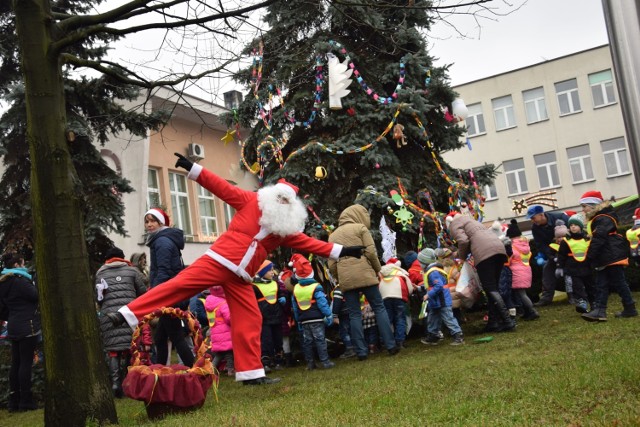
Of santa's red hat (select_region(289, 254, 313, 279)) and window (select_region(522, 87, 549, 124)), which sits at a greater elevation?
window (select_region(522, 87, 549, 124))

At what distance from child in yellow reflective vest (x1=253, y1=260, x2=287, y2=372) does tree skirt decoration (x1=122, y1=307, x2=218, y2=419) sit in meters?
4.01

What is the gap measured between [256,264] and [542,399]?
131 inches

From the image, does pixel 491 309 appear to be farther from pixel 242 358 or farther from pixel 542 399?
pixel 542 399

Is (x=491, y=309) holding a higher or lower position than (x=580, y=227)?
lower

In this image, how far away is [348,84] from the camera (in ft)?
45.9

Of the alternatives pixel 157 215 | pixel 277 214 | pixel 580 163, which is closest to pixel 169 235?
pixel 157 215

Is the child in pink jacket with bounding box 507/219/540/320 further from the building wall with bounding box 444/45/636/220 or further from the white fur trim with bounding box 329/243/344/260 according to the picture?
the building wall with bounding box 444/45/636/220

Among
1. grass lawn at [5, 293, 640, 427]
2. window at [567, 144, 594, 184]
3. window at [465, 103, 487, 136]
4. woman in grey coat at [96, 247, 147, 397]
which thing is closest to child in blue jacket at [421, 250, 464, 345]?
grass lawn at [5, 293, 640, 427]

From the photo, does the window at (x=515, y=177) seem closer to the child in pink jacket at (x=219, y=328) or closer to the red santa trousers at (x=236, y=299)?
the child in pink jacket at (x=219, y=328)

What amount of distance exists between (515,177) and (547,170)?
1.80 m

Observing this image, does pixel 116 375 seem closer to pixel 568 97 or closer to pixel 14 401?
pixel 14 401

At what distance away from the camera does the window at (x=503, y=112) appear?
133 feet

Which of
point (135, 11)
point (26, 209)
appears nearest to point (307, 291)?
point (135, 11)

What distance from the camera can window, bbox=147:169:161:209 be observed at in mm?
23828
